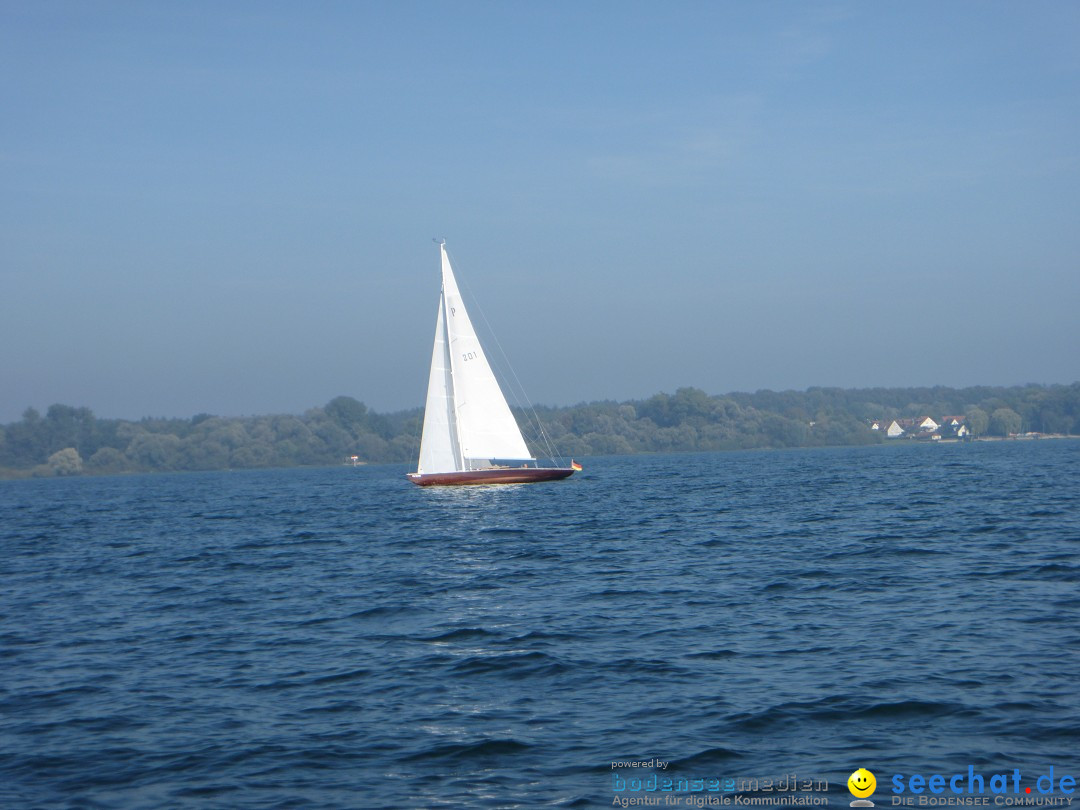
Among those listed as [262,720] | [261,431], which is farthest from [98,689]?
[261,431]

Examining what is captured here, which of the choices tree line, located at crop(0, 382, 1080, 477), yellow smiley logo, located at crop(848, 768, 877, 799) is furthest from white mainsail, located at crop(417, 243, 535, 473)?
tree line, located at crop(0, 382, 1080, 477)

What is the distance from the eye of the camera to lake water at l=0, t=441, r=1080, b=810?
9688mm

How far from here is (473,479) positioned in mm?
53281

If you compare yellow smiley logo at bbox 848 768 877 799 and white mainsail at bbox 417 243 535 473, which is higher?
white mainsail at bbox 417 243 535 473

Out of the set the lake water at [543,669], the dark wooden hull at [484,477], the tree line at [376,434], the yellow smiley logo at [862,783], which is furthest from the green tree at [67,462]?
the yellow smiley logo at [862,783]

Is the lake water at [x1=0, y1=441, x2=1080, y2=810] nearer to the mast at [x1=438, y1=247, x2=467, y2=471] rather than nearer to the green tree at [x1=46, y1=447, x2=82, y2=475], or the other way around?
the mast at [x1=438, y1=247, x2=467, y2=471]

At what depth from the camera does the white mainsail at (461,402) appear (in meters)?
53.2

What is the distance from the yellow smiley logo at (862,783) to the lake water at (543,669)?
0.16m

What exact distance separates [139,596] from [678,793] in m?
17.0

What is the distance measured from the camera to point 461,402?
53250mm

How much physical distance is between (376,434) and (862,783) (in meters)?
183

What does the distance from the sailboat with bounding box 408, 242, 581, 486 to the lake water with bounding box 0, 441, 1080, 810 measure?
75.7 ft

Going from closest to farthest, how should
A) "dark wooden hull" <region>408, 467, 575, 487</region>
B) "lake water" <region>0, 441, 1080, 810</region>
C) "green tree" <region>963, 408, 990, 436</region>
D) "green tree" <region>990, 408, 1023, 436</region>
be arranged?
"lake water" <region>0, 441, 1080, 810</region> < "dark wooden hull" <region>408, 467, 575, 487</region> < "green tree" <region>963, 408, 990, 436</region> < "green tree" <region>990, 408, 1023, 436</region>

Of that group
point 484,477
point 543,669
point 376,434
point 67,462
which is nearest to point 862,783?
point 543,669
